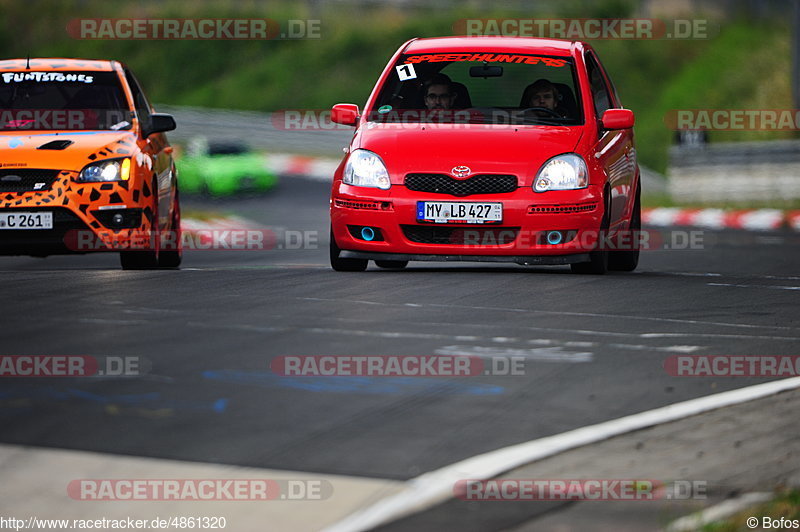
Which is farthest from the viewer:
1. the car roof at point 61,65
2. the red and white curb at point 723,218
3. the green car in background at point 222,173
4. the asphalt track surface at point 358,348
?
the green car in background at point 222,173

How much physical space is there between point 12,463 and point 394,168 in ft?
20.9

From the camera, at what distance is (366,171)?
11953 mm

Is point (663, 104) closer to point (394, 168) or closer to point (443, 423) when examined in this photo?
point (394, 168)

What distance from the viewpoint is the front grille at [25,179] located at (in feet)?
41.3

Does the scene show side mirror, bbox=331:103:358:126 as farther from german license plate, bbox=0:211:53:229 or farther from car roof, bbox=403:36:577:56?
german license plate, bbox=0:211:53:229

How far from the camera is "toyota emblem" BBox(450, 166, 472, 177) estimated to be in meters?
11.7

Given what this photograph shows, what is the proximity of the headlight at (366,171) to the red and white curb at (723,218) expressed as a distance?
1396cm

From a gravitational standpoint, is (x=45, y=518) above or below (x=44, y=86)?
below

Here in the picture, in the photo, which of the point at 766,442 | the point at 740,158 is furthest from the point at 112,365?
the point at 740,158

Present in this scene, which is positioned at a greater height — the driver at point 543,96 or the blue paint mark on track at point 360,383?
the driver at point 543,96

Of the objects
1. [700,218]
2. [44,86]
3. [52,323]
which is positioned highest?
[44,86]

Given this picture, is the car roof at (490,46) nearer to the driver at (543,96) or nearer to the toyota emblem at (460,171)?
the driver at (543,96)

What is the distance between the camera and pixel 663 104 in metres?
47.3

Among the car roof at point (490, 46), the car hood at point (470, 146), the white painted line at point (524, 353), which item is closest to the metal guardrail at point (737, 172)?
the car roof at point (490, 46)
